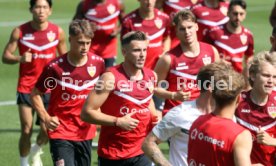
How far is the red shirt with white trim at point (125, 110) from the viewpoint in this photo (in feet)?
32.7

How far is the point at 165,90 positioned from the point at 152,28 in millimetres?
4378

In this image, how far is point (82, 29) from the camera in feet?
35.6

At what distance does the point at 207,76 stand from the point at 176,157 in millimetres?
1578

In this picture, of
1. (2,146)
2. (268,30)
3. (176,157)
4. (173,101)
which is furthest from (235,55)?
(268,30)

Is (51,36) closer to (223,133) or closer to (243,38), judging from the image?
(243,38)

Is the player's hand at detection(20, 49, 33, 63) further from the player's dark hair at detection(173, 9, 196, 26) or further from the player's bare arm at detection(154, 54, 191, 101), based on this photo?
the player's dark hair at detection(173, 9, 196, 26)

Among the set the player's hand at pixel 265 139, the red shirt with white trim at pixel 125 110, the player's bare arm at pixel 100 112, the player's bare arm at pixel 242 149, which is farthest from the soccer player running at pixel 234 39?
the player's bare arm at pixel 242 149

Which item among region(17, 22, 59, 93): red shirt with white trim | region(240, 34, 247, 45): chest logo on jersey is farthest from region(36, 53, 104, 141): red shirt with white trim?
region(240, 34, 247, 45): chest logo on jersey

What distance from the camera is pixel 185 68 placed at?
38.0ft

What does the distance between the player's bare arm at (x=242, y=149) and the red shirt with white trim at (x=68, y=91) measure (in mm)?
4285

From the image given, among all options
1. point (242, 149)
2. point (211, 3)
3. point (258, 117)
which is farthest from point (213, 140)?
point (211, 3)

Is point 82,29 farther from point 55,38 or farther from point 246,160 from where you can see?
point 246,160

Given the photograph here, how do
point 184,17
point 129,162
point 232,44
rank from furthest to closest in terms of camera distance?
1. point 232,44
2. point 184,17
3. point 129,162

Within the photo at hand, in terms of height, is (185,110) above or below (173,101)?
above
